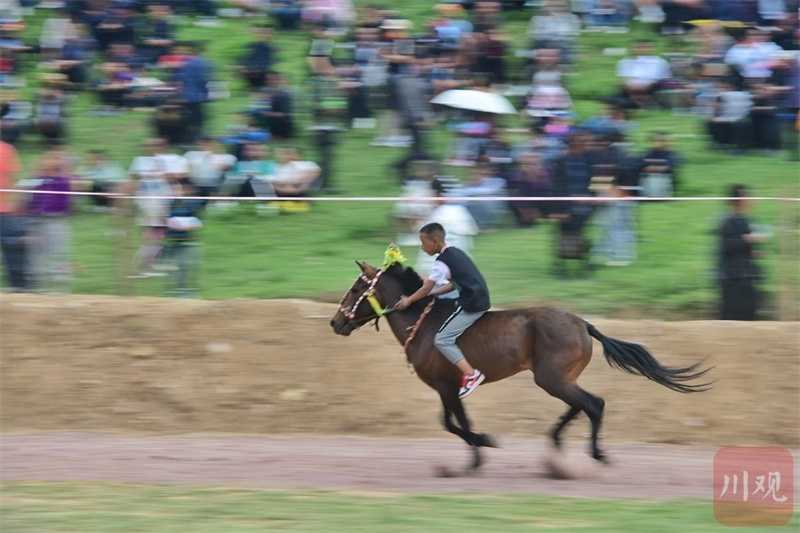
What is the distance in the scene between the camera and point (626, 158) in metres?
15.9

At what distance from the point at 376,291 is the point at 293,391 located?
282 centimetres

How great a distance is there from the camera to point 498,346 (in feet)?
36.0

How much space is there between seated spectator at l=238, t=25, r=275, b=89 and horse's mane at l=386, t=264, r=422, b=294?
9704mm

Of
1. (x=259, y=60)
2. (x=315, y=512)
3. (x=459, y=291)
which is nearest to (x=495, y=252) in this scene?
(x=459, y=291)

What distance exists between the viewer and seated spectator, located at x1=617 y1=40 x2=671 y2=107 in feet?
65.1

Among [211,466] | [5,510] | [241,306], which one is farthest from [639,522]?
[241,306]

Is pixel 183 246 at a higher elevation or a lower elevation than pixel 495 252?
higher

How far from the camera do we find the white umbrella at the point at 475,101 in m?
17.8

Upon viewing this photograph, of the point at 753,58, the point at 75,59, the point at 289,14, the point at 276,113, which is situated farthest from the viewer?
the point at 289,14

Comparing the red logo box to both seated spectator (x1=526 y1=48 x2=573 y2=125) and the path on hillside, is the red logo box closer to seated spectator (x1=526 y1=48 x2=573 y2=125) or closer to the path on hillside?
the path on hillside

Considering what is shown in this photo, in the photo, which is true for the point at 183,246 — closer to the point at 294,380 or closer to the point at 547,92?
the point at 294,380

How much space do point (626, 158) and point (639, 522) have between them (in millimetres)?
7949

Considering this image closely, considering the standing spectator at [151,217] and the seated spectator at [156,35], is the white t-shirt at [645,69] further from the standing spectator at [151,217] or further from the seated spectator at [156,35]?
the standing spectator at [151,217]

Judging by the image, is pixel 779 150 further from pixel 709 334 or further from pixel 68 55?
pixel 68 55
